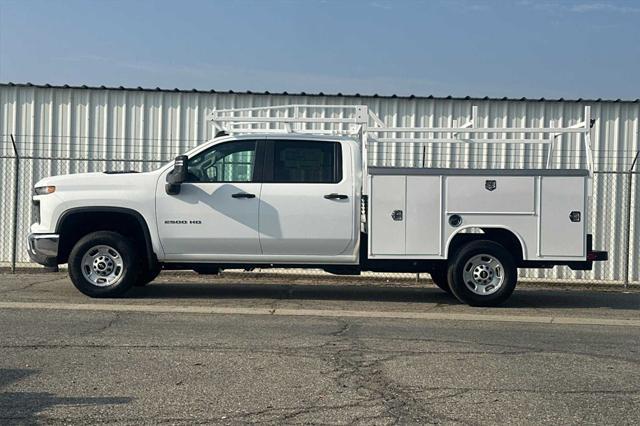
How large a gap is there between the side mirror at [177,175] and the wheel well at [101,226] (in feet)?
1.85

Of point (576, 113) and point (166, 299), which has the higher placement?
point (576, 113)

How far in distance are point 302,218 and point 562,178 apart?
11.1 feet

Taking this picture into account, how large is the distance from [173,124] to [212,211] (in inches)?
213

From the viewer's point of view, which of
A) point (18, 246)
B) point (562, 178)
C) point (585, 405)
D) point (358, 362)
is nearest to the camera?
point (585, 405)

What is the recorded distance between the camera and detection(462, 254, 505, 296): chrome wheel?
389 inches

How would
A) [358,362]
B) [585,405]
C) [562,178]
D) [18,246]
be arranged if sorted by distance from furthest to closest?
[18,246] < [562,178] < [358,362] < [585,405]

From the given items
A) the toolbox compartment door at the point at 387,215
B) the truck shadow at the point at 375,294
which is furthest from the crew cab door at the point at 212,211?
the toolbox compartment door at the point at 387,215

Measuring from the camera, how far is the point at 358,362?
6.67 meters

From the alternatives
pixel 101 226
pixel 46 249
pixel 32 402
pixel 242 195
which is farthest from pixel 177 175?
pixel 32 402

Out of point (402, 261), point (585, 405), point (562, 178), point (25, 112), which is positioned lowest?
point (585, 405)

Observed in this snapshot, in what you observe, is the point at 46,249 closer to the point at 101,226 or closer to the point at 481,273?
the point at 101,226

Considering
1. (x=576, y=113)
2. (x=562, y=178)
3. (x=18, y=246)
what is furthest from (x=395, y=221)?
(x=18, y=246)

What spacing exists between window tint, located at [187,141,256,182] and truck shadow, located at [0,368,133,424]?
4639 mm

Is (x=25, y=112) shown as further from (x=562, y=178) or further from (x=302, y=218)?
(x=562, y=178)
